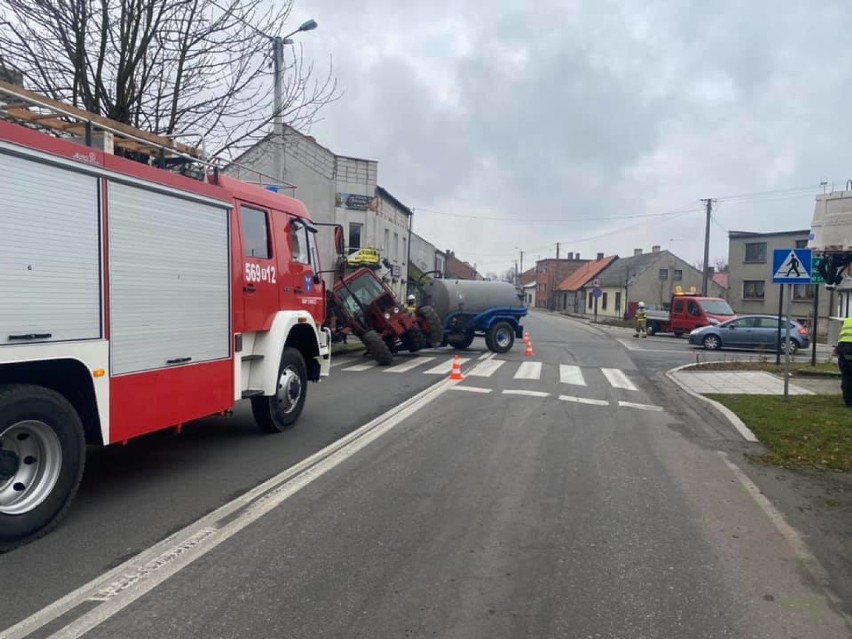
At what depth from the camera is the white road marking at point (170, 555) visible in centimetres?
341

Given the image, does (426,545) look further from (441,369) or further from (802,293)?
(802,293)

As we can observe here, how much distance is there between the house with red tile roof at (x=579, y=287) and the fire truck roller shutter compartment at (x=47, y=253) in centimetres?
6625

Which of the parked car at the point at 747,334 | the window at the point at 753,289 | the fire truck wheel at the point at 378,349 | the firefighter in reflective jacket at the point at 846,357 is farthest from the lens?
the window at the point at 753,289

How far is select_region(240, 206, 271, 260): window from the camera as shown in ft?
23.5

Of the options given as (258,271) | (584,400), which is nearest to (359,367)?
(584,400)

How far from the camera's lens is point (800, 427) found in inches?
358

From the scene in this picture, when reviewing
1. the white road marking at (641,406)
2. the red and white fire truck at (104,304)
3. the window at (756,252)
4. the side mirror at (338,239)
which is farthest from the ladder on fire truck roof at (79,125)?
the window at (756,252)

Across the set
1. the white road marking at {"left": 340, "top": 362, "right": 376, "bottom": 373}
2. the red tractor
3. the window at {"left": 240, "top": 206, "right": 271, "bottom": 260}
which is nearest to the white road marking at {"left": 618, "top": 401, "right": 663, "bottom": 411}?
the white road marking at {"left": 340, "top": 362, "right": 376, "bottom": 373}

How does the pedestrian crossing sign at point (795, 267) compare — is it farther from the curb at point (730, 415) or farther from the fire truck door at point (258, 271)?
the fire truck door at point (258, 271)

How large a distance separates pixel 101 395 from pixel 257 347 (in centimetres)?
258

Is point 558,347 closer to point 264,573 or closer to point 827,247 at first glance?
point 827,247

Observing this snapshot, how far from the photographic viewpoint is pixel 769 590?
3.97 metres

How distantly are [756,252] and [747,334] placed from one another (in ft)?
90.4

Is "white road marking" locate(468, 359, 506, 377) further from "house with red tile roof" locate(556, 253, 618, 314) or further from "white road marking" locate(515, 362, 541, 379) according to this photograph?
"house with red tile roof" locate(556, 253, 618, 314)
